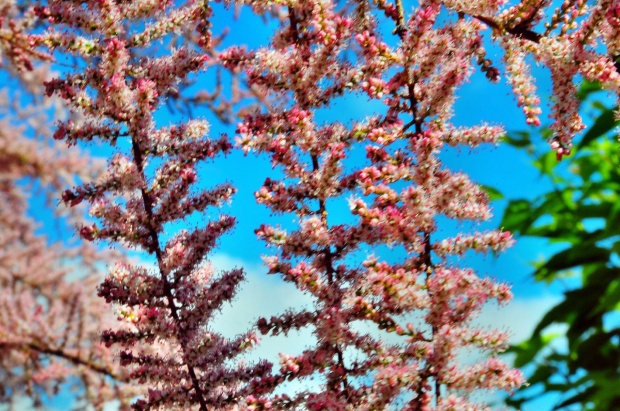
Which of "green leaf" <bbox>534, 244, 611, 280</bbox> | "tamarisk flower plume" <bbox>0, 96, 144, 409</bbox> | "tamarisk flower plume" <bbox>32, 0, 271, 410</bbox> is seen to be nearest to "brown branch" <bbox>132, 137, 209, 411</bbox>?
"tamarisk flower plume" <bbox>32, 0, 271, 410</bbox>

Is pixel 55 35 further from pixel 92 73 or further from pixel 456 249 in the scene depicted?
pixel 456 249

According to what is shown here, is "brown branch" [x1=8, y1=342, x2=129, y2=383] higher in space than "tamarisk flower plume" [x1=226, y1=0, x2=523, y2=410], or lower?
higher

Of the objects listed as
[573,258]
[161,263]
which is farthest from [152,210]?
[573,258]

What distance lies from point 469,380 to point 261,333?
1.85 ft

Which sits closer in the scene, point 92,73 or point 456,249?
point 456,249

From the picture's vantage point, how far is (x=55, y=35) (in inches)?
69.5

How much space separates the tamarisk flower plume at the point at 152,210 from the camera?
1586mm

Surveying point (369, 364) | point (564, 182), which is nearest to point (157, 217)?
point (369, 364)

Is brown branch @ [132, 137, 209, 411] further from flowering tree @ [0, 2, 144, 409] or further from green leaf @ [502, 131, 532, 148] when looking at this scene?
green leaf @ [502, 131, 532, 148]

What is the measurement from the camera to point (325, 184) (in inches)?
60.1

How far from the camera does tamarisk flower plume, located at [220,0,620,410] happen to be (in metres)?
1.32

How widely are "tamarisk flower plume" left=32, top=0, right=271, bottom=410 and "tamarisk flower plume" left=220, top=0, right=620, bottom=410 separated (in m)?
0.17

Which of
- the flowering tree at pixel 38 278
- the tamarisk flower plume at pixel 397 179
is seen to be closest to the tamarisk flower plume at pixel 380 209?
the tamarisk flower plume at pixel 397 179

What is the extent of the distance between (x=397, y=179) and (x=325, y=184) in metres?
0.21
